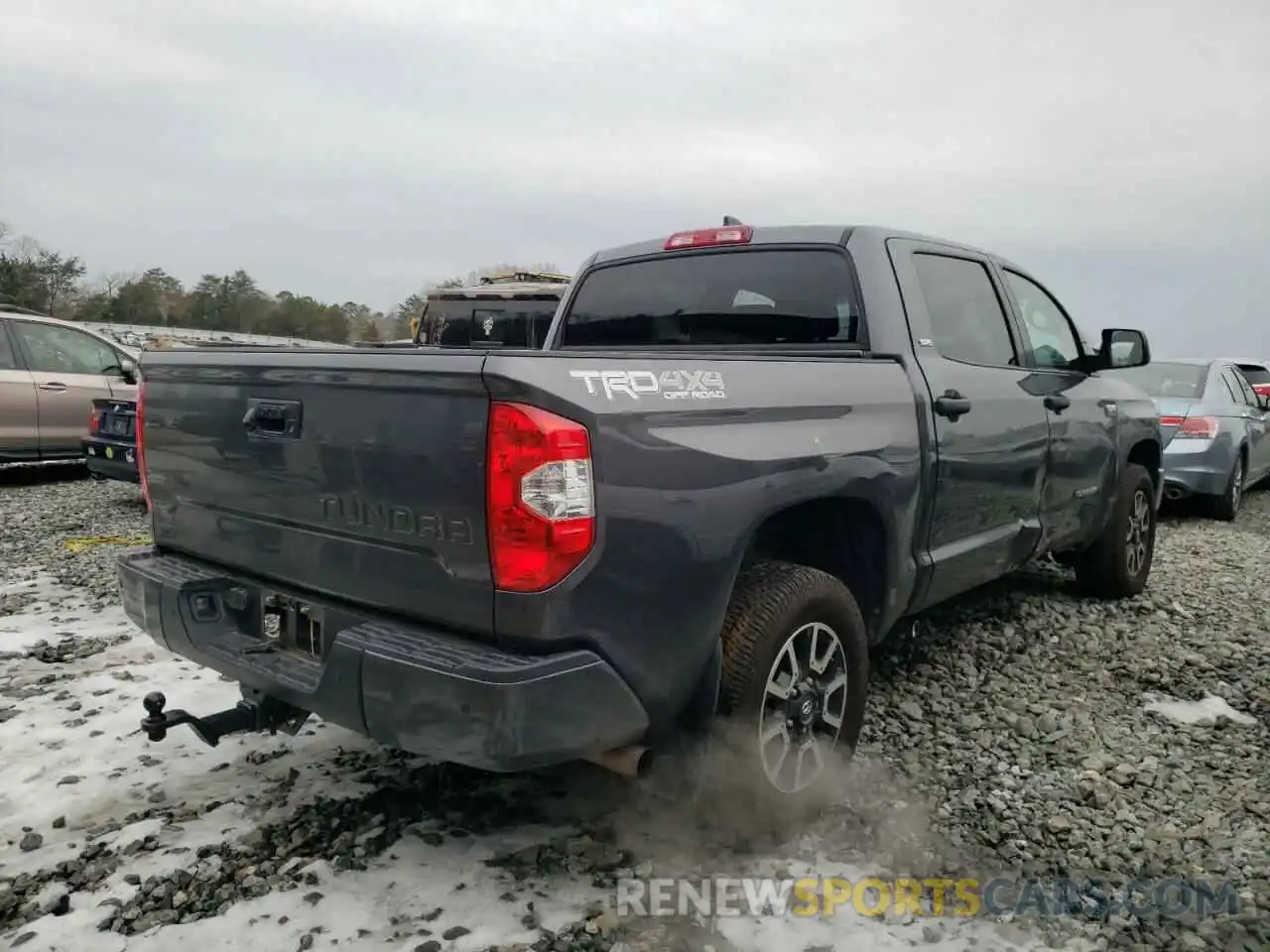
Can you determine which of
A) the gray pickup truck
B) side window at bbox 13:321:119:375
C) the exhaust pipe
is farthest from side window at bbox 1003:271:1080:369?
side window at bbox 13:321:119:375

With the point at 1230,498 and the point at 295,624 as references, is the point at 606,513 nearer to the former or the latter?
the point at 295,624

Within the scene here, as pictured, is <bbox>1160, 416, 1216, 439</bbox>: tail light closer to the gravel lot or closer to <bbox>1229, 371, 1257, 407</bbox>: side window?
<bbox>1229, 371, 1257, 407</bbox>: side window

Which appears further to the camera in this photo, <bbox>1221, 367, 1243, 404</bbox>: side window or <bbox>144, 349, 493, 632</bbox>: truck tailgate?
<bbox>1221, 367, 1243, 404</bbox>: side window

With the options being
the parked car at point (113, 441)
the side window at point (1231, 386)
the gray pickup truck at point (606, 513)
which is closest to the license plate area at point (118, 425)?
the parked car at point (113, 441)

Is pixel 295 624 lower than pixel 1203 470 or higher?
higher

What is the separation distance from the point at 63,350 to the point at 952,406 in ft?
29.8

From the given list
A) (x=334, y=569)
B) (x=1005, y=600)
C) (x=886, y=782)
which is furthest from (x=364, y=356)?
(x=1005, y=600)

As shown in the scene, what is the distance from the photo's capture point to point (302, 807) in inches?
116

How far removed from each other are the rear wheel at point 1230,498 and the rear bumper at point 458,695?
26.7ft

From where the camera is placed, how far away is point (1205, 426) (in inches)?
330

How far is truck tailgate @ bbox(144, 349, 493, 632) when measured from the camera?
7.08 ft

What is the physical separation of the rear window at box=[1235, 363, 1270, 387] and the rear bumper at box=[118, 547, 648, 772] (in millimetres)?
12772

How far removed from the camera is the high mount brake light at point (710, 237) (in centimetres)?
374

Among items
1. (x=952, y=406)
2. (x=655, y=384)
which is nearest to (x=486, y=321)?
(x=952, y=406)
